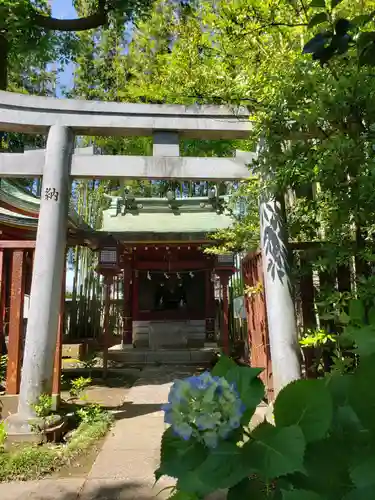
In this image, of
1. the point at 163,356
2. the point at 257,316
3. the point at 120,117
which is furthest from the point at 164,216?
the point at 120,117

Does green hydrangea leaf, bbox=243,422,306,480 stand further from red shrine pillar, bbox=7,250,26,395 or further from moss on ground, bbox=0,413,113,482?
red shrine pillar, bbox=7,250,26,395

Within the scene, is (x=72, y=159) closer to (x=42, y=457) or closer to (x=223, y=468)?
(x=42, y=457)

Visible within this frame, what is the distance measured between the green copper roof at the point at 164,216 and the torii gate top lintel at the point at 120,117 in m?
6.55

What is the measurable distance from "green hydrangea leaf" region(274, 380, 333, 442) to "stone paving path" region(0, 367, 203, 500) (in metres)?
2.72

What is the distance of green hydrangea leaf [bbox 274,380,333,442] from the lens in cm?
72

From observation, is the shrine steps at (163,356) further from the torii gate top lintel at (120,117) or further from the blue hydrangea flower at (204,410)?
the blue hydrangea flower at (204,410)

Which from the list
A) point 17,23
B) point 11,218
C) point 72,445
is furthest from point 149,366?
point 17,23

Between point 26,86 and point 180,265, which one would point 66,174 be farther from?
point 26,86

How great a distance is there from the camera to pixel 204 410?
0.68 metres

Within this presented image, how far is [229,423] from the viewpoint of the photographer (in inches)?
26.5

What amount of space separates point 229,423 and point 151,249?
1182 centimetres

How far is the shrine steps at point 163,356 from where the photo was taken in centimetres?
1066

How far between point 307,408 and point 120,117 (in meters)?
4.71

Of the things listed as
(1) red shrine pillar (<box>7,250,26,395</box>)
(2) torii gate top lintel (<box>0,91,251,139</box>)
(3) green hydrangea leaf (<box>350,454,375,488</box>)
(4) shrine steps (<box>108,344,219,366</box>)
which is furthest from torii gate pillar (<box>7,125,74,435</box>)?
(4) shrine steps (<box>108,344,219,366</box>)
